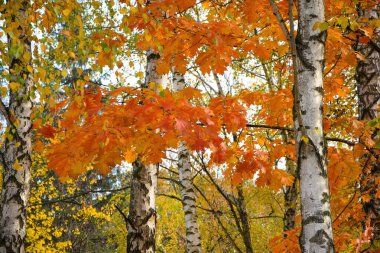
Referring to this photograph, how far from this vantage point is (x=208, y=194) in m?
11.3

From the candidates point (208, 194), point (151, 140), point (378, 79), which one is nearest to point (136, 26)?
point (151, 140)

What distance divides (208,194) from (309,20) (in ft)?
30.9

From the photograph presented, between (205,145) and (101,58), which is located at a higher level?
(101,58)

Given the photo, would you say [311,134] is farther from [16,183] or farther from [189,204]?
[189,204]

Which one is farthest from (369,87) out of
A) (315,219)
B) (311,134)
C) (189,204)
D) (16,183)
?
(16,183)

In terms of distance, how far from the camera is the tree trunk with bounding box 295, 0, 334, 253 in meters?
2.05

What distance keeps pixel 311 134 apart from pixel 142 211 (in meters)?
1.74

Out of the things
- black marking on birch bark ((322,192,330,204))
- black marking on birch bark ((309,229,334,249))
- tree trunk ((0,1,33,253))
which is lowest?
black marking on birch bark ((309,229,334,249))

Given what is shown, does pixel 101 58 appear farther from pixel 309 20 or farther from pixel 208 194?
pixel 208 194

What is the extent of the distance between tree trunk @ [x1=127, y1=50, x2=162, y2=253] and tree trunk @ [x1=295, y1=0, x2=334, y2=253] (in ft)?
4.78

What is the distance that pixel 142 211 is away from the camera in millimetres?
3270

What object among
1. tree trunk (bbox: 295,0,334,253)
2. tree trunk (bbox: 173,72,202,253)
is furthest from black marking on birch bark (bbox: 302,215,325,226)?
tree trunk (bbox: 173,72,202,253)

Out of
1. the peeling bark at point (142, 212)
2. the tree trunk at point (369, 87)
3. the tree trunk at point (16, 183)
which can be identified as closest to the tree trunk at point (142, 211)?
the peeling bark at point (142, 212)

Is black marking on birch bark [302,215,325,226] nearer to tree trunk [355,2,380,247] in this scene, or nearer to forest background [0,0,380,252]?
forest background [0,0,380,252]
